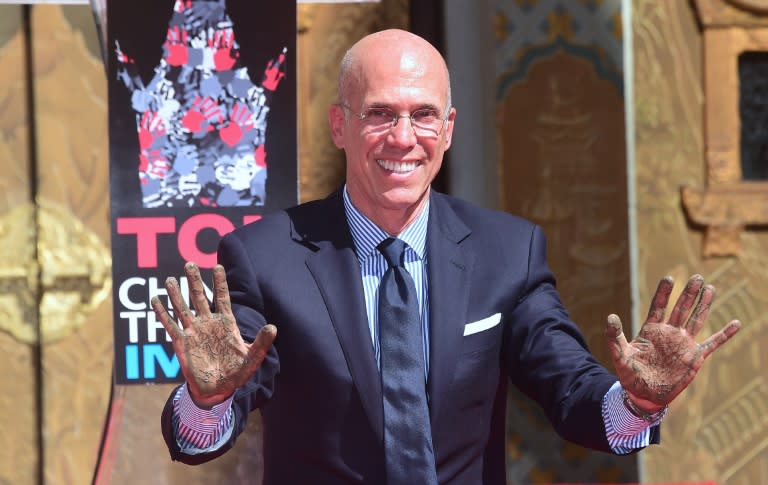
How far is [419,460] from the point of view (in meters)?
3.24

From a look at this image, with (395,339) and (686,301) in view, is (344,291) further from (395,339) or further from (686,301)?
(686,301)

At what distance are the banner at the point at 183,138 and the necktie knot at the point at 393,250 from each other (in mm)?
1591

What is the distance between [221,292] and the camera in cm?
307

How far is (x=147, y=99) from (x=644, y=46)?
9.86 ft

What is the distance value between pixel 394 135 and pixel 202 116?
1.82m

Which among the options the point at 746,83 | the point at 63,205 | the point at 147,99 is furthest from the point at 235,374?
the point at 746,83

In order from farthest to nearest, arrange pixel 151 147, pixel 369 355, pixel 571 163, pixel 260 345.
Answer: pixel 571 163
pixel 151 147
pixel 369 355
pixel 260 345

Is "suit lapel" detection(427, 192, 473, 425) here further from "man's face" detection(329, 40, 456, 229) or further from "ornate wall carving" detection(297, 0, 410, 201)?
"ornate wall carving" detection(297, 0, 410, 201)

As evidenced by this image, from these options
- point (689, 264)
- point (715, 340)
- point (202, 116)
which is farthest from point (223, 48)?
point (689, 264)

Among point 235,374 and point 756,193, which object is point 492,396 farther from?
point 756,193

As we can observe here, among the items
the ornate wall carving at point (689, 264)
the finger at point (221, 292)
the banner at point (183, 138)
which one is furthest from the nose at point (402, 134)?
the ornate wall carving at point (689, 264)

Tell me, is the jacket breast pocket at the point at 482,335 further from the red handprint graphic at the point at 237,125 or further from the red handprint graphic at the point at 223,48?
the red handprint graphic at the point at 223,48

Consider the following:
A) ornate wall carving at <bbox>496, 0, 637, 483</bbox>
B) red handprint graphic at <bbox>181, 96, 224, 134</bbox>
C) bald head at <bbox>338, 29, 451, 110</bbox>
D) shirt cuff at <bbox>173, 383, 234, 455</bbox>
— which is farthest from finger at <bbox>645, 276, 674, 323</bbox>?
ornate wall carving at <bbox>496, 0, 637, 483</bbox>

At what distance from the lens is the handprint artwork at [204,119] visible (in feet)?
16.2
